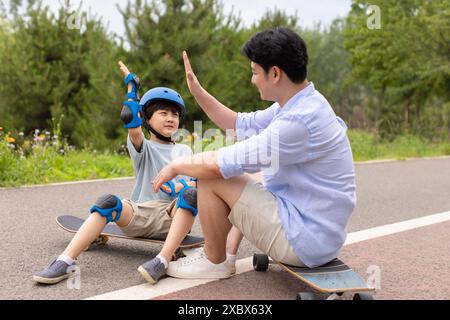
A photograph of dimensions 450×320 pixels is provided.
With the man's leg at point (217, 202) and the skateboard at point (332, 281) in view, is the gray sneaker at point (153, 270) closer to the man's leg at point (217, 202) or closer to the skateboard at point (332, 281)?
the man's leg at point (217, 202)

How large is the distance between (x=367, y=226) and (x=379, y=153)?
7.93m

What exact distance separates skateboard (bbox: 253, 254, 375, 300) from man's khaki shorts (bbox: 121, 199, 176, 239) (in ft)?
3.11

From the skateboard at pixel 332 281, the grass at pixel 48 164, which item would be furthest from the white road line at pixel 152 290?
the grass at pixel 48 164

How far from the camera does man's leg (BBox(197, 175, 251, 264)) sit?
2.79m

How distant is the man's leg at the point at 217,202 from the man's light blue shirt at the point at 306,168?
0.11 m

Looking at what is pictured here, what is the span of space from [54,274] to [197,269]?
0.75 metres

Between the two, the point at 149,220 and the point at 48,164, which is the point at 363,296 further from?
the point at 48,164

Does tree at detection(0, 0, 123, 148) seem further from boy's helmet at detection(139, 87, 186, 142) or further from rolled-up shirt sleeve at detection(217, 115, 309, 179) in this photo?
rolled-up shirt sleeve at detection(217, 115, 309, 179)

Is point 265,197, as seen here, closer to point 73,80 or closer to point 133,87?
point 133,87

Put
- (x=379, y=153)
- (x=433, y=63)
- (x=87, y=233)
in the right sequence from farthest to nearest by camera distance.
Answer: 1. (x=433, y=63)
2. (x=379, y=153)
3. (x=87, y=233)

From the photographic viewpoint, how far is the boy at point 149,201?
3.05 meters
